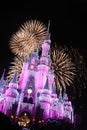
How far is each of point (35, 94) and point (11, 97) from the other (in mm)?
8441

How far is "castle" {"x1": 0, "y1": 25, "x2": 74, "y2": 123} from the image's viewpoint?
76.2 metres

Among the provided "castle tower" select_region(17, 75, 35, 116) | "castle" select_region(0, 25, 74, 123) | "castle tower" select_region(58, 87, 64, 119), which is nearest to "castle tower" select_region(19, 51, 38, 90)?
"castle" select_region(0, 25, 74, 123)

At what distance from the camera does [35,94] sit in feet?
263

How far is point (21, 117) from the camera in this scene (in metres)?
74.6

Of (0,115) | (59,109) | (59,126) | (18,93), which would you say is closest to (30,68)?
(18,93)

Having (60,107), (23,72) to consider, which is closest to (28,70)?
(23,72)

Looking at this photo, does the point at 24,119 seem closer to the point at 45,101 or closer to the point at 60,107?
the point at 45,101

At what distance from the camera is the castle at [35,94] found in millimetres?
76200

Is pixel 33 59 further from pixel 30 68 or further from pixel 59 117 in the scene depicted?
pixel 59 117

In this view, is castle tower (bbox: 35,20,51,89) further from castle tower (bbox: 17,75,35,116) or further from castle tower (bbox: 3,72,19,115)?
castle tower (bbox: 3,72,19,115)

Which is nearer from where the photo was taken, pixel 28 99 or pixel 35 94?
pixel 28 99

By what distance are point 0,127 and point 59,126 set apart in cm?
5507

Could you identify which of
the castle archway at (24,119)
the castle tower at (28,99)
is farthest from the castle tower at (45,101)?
the castle archway at (24,119)

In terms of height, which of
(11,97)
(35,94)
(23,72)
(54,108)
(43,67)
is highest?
(43,67)
